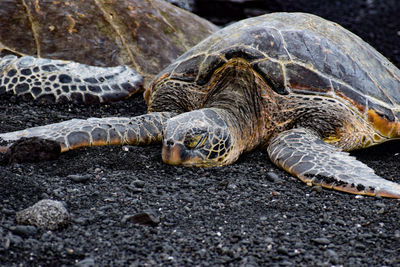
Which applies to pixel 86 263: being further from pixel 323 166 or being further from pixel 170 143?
pixel 323 166

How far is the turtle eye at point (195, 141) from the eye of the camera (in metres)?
3.20

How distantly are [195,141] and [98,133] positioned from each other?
Answer: 0.75 metres

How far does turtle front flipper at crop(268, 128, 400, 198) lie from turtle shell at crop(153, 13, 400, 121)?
442 mm

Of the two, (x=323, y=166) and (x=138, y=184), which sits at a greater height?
(x=323, y=166)

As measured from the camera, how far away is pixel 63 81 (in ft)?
15.4

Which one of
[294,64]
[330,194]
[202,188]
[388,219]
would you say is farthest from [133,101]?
[388,219]

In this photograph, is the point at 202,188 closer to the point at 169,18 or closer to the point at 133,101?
the point at 133,101

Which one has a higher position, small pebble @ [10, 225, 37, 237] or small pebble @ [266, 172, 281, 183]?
small pebble @ [10, 225, 37, 237]

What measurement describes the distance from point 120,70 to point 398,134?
2790 mm

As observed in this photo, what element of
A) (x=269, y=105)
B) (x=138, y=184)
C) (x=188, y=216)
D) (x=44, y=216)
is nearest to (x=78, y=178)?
(x=138, y=184)

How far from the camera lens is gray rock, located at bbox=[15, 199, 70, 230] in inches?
89.0

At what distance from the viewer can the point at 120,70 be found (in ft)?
16.6

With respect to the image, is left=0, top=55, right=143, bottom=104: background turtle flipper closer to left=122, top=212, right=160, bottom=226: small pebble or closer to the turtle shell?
the turtle shell

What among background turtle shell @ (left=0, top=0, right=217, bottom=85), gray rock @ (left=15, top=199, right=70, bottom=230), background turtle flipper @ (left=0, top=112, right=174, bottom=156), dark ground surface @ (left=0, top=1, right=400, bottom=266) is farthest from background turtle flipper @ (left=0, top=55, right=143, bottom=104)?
gray rock @ (left=15, top=199, right=70, bottom=230)
